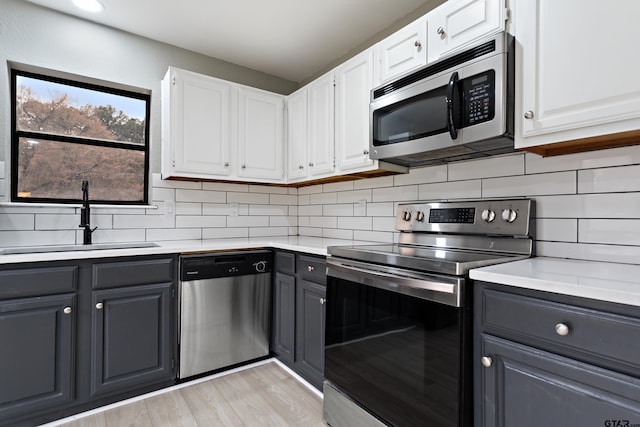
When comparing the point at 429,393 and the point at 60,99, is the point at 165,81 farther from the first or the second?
the point at 429,393

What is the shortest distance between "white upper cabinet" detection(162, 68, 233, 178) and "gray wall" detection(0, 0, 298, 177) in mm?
179

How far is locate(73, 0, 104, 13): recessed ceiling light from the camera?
2.06m

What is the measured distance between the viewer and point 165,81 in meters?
2.46

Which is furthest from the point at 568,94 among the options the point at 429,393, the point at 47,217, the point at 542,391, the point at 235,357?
the point at 47,217

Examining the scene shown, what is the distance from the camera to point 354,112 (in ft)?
6.93

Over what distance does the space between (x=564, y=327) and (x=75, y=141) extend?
2.94 meters

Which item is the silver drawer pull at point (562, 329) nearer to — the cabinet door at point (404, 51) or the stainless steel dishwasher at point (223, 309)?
the cabinet door at point (404, 51)

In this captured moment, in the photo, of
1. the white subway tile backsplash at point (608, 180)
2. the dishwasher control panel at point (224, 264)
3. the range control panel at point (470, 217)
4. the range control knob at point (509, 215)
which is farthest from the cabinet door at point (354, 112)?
the white subway tile backsplash at point (608, 180)

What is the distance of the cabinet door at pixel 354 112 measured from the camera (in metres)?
2.02

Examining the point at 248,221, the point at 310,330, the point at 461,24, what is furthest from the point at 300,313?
the point at 461,24

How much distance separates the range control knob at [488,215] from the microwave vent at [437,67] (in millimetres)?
714

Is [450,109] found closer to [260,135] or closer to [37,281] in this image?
[260,135]

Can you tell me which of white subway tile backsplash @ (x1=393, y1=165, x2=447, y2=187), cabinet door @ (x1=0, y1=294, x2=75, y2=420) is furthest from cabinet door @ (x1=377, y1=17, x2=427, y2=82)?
cabinet door @ (x1=0, y1=294, x2=75, y2=420)

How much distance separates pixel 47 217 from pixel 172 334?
3.67 ft
